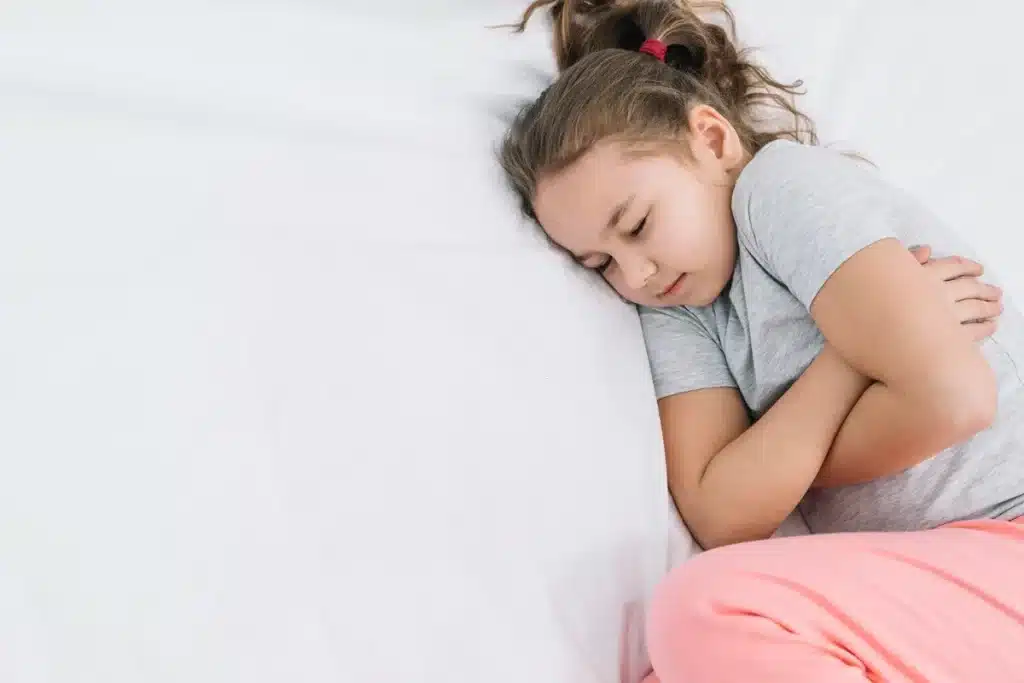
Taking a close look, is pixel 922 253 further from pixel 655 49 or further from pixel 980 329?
pixel 655 49

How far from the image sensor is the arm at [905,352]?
0.81 meters

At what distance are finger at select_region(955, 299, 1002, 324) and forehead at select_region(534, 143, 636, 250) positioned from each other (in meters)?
0.34

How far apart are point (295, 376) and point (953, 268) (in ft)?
2.11

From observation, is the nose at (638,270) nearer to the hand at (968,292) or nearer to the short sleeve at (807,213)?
the short sleeve at (807,213)

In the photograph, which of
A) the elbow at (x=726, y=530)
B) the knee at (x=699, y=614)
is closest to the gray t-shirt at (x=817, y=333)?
the elbow at (x=726, y=530)

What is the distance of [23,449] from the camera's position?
603 mm

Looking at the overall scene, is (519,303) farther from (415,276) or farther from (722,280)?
(722,280)

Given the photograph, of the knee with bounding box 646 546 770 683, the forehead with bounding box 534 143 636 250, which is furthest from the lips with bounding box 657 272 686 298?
the knee with bounding box 646 546 770 683

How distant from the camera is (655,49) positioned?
1062 millimetres

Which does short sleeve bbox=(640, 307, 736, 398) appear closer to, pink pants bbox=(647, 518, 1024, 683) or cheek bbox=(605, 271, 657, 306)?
cheek bbox=(605, 271, 657, 306)

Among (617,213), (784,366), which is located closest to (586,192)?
(617,213)

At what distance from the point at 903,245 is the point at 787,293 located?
12 centimetres

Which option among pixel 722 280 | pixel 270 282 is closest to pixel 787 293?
pixel 722 280

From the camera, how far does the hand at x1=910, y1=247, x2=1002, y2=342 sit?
89 centimetres
